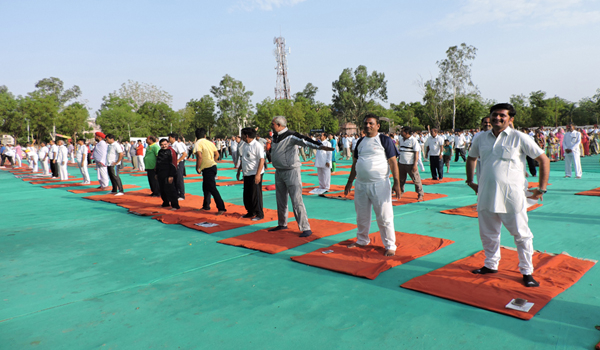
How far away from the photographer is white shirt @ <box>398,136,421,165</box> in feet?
27.8

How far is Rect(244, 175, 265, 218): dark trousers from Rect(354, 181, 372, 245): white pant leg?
8.34ft

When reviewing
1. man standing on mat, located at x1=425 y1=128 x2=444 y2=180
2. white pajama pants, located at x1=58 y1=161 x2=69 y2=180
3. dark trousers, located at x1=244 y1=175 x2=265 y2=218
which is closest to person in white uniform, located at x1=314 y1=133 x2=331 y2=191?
dark trousers, located at x1=244 y1=175 x2=265 y2=218

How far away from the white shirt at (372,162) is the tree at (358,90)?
5707 centimetres

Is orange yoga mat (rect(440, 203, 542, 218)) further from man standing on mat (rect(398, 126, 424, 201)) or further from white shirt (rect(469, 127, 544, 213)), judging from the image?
→ white shirt (rect(469, 127, 544, 213))

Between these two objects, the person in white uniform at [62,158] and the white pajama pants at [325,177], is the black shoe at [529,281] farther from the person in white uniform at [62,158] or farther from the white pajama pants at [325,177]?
the person in white uniform at [62,158]

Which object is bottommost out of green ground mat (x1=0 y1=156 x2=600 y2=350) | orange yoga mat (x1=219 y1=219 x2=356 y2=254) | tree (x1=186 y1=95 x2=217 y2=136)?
green ground mat (x1=0 y1=156 x2=600 y2=350)

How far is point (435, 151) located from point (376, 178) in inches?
311

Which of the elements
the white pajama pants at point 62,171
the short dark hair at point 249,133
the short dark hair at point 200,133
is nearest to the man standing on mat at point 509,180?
the short dark hair at point 249,133

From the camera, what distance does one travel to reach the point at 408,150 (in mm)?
8586

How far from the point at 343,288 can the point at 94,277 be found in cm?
278

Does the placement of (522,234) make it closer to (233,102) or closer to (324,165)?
(324,165)

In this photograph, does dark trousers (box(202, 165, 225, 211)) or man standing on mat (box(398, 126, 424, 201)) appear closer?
dark trousers (box(202, 165, 225, 211))

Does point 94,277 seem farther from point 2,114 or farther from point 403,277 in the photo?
point 2,114

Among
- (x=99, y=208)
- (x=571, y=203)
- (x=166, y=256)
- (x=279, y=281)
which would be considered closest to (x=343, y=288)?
(x=279, y=281)
